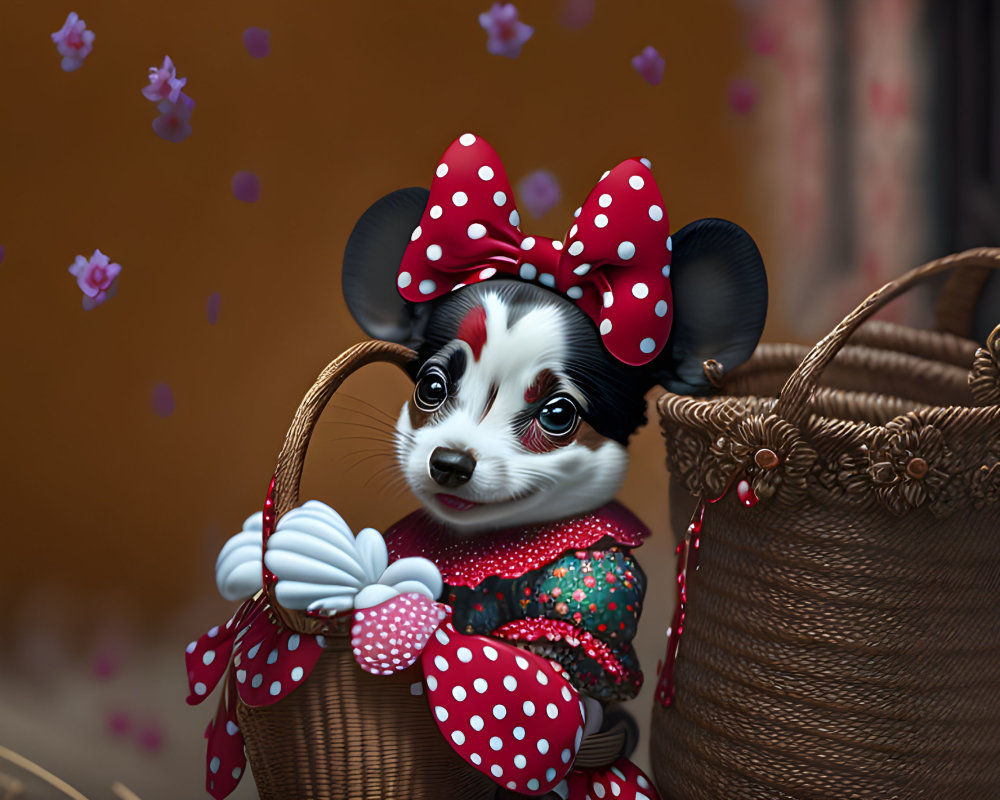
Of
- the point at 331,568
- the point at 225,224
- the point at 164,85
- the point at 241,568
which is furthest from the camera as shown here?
the point at 225,224

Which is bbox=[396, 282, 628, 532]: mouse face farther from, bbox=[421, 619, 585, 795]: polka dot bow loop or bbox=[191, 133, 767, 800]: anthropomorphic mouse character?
bbox=[421, 619, 585, 795]: polka dot bow loop

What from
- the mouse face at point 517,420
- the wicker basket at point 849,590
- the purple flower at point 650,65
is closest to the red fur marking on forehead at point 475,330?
the mouse face at point 517,420

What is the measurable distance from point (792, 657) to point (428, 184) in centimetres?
90

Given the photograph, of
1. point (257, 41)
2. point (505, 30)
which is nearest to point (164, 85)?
point (257, 41)

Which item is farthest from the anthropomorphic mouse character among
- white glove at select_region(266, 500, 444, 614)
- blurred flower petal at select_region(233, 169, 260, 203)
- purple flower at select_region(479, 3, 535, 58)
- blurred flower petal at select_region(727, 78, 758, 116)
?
blurred flower petal at select_region(727, 78, 758, 116)

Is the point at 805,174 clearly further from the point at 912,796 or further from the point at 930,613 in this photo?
the point at 912,796

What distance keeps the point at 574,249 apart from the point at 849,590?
1.38 feet

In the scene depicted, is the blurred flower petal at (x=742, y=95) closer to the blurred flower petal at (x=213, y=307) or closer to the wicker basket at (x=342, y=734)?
the blurred flower petal at (x=213, y=307)

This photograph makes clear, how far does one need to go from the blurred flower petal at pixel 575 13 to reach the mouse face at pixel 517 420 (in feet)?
2.30

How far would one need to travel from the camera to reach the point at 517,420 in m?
1.04

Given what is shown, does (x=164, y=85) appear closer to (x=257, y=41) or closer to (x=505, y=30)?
(x=257, y=41)

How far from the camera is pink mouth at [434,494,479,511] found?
1035 mm

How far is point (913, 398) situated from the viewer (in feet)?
4.43

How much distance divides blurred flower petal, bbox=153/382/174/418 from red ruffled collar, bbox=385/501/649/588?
2.06 ft
